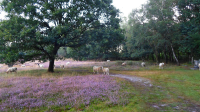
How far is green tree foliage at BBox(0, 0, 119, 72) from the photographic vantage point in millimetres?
16078

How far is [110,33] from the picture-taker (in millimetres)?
19672

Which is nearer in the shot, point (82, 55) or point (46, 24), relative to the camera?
point (46, 24)

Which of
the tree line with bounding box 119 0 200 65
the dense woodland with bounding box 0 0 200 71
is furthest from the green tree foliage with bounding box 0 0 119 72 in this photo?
the tree line with bounding box 119 0 200 65

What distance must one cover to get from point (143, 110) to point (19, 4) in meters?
18.8

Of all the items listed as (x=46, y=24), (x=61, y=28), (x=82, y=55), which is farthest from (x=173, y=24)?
(x=46, y=24)

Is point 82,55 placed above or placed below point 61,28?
below

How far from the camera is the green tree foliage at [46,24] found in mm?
16078

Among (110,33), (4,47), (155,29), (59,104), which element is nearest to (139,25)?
(155,29)

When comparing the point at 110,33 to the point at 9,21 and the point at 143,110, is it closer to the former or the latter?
the point at 9,21

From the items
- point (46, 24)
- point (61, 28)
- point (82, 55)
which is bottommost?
point (82, 55)

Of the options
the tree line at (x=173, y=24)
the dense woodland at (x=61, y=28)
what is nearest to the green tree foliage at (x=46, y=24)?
the dense woodland at (x=61, y=28)

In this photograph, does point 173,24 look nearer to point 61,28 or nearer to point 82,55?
point 82,55

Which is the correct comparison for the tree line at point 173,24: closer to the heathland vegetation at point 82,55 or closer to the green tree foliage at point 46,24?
the heathland vegetation at point 82,55

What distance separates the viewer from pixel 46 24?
1953 cm
